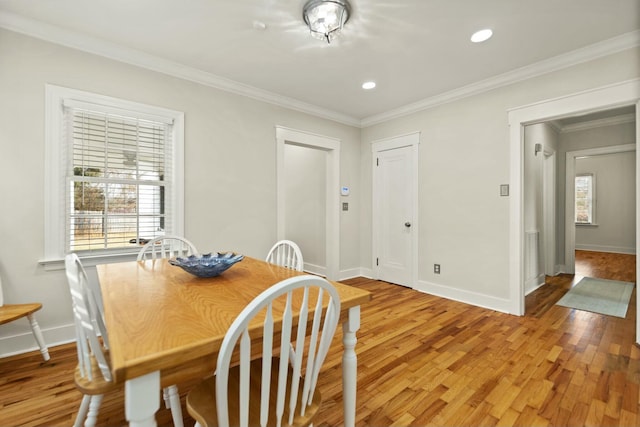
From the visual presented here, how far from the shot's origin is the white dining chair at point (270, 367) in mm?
822

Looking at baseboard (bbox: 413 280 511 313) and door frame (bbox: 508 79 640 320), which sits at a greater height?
door frame (bbox: 508 79 640 320)

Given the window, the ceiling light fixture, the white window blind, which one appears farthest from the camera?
the window

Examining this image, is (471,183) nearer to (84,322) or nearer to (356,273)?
(356,273)

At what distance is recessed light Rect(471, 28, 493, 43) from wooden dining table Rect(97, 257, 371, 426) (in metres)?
2.38

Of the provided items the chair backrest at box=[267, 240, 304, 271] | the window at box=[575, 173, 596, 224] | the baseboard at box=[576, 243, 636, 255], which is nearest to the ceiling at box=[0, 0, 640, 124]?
the chair backrest at box=[267, 240, 304, 271]

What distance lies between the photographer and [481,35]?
2400 millimetres

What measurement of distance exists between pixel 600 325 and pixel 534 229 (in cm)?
165

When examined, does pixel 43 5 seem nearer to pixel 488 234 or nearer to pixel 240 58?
pixel 240 58

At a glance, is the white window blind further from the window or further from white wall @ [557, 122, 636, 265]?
the window

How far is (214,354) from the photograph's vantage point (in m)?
0.89

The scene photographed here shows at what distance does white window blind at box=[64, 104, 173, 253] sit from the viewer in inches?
98.8

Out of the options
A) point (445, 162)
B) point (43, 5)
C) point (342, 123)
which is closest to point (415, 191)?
point (445, 162)

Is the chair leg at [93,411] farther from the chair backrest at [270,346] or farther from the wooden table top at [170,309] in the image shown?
the chair backrest at [270,346]

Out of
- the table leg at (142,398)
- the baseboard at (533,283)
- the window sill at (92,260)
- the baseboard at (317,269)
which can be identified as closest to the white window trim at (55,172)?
the window sill at (92,260)
